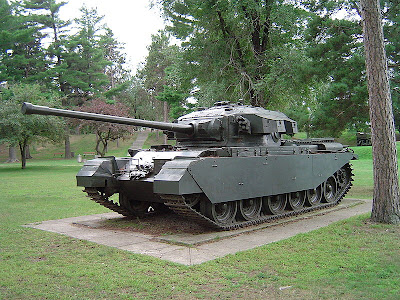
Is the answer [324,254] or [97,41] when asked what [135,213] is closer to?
[324,254]

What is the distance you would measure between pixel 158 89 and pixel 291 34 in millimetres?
35999

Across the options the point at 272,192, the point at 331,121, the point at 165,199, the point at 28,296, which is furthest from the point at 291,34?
the point at 28,296

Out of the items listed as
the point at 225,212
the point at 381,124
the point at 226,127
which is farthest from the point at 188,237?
the point at 381,124

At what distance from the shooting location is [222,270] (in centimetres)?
614

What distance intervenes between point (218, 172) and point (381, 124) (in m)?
3.50

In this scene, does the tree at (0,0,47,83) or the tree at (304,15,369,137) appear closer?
the tree at (304,15,369,137)

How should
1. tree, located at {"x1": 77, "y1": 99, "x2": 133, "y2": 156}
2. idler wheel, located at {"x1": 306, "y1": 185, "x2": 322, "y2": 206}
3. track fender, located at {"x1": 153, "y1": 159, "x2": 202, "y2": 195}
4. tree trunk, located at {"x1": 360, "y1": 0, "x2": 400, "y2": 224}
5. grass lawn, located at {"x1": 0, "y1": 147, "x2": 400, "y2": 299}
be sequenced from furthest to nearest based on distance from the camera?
tree, located at {"x1": 77, "y1": 99, "x2": 133, "y2": 156}, idler wheel, located at {"x1": 306, "y1": 185, "x2": 322, "y2": 206}, tree trunk, located at {"x1": 360, "y1": 0, "x2": 400, "y2": 224}, track fender, located at {"x1": 153, "y1": 159, "x2": 202, "y2": 195}, grass lawn, located at {"x1": 0, "y1": 147, "x2": 400, "y2": 299}

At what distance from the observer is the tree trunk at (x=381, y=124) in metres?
Result: 8.92

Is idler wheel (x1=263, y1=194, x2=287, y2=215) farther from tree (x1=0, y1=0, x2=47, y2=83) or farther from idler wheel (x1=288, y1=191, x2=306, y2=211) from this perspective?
tree (x1=0, y1=0, x2=47, y2=83)

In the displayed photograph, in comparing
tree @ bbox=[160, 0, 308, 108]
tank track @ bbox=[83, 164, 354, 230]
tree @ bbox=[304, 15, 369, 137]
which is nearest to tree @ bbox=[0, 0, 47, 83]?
tree @ bbox=[160, 0, 308, 108]

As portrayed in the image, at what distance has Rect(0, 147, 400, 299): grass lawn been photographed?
5.23 meters

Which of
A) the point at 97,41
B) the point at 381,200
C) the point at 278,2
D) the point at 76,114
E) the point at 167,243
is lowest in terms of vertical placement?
the point at 167,243

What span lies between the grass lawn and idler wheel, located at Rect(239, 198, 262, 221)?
69.3 inches

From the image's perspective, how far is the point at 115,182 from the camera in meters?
10.2
